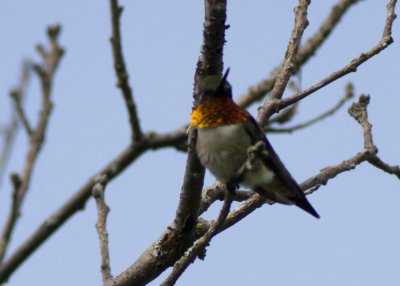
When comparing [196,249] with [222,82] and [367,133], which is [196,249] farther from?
[367,133]

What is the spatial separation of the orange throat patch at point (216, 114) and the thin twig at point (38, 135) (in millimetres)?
1000

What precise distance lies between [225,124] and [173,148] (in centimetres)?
87

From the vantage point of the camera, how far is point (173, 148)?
5195mm

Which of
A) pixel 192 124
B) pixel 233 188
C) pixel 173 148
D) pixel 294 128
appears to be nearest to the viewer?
pixel 233 188

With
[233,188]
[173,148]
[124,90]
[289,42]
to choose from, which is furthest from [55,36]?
[289,42]

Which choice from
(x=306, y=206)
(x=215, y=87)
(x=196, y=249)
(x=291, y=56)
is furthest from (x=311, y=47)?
(x=196, y=249)

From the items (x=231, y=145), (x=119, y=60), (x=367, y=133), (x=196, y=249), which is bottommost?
(x=196, y=249)

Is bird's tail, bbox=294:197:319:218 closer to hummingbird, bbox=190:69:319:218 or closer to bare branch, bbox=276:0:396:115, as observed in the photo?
hummingbird, bbox=190:69:319:218

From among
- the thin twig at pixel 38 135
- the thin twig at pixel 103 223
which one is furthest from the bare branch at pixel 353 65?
the thin twig at pixel 38 135

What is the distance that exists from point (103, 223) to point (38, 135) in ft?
3.69

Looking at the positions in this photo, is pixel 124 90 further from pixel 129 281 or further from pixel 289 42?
pixel 289 42

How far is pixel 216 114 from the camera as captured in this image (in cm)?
441

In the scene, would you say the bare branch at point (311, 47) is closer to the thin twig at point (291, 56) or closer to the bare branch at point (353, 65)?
the thin twig at point (291, 56)

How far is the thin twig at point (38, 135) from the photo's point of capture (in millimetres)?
2887
